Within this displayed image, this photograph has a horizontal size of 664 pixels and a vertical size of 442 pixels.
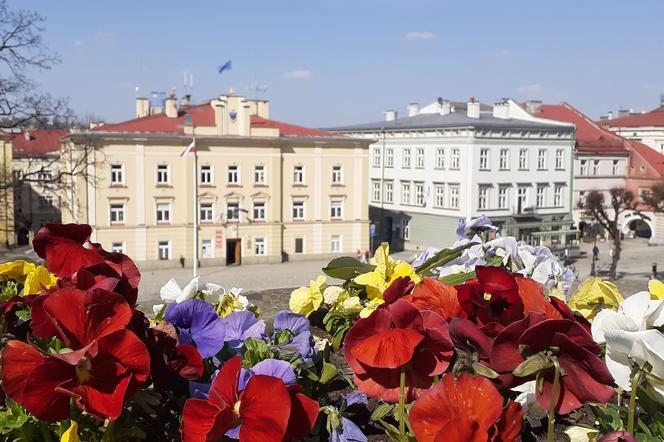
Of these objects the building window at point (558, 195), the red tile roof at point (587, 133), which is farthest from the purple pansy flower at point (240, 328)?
the red tile roof at point (587, 133)

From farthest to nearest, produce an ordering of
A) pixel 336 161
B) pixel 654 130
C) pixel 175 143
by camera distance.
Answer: pixel 654 130 → pixel 336 161 → pixel 175 143

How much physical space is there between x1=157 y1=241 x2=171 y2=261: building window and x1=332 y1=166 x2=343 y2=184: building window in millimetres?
8757

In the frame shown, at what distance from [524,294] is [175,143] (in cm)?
3463

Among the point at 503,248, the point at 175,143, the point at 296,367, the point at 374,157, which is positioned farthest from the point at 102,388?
the point at 374,157

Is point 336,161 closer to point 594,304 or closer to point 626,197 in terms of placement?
point 626,197

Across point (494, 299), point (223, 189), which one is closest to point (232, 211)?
point (223, 189)

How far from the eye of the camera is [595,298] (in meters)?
2.16

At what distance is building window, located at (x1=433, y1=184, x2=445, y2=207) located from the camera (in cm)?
4181

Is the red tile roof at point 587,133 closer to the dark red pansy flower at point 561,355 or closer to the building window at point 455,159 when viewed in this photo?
the building window at point 455,159

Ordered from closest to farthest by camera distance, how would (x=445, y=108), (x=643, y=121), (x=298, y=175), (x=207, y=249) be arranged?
(x=207, y=249) → (x=298, y=175) → (x=445, y=108) → (x=643, y=121)

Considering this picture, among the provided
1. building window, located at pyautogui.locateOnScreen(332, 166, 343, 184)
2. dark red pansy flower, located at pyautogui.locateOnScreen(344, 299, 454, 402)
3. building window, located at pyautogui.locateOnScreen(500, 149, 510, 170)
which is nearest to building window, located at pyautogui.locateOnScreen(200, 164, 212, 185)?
building window, located at pyautogui.locateOnScreen(332, 166, 343, 184)

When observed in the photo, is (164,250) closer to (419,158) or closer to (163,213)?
(163,213)

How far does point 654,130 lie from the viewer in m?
57.2

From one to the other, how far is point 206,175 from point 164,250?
3.98 metres
